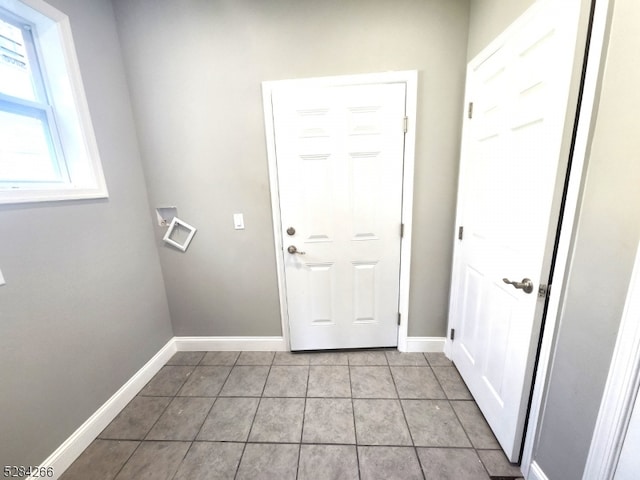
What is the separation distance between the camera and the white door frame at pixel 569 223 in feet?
2.46

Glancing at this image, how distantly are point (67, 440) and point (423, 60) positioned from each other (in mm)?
2932

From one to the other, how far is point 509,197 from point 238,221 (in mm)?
1655

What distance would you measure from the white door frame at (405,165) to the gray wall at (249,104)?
0.18ft

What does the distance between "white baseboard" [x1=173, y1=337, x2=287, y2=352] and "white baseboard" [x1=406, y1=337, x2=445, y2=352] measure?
1028 mm

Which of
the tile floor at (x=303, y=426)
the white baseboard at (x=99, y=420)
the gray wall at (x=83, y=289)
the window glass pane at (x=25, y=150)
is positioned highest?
the window glass pane at (x=25, y=150)

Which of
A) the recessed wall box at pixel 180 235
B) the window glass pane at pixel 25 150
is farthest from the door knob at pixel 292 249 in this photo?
the window glass pane at pixel 25 150

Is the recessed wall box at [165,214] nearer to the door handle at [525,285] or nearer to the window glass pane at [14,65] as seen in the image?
the window glass pane at [14,65]

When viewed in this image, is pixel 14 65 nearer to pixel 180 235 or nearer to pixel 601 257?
pixel 180 235

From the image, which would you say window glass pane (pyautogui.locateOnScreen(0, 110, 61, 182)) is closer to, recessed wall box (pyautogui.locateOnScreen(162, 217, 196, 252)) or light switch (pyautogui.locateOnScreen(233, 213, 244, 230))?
recessed wall box (pyautogui.locateOnScreen(162, 217, 196, 252))

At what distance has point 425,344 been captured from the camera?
76.2 inches

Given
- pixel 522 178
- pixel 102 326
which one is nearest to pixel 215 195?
pixel 102 326

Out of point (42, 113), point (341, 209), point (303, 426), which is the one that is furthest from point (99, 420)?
point (341, 209)

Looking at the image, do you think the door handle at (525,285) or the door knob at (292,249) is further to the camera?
the door knob at (292,249)

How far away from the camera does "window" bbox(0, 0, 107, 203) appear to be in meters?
1.18
